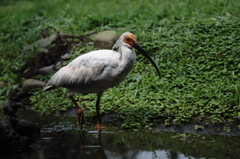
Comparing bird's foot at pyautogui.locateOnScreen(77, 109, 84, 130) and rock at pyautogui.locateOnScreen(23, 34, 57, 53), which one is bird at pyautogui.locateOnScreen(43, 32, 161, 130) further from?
rock at pyautogui.locateOnScreen(23, 34, 57, 53)

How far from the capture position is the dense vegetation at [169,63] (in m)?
5.22

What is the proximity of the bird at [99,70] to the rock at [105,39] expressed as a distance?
230 cm

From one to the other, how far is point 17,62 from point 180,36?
13.6 ft

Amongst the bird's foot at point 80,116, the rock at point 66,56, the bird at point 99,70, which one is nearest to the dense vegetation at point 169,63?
the rock at point 66,56

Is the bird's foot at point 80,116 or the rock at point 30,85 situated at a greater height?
the bird's foot at point 80,116

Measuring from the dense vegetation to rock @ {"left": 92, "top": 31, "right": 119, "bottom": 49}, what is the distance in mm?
267

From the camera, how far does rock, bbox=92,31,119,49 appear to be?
745 centimetres

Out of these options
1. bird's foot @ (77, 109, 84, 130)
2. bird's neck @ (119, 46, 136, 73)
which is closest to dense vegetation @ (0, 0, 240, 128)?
bird's foot @ (77, 109, 84, 130)

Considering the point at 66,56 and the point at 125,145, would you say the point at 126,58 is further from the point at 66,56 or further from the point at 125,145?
the point at 66,56

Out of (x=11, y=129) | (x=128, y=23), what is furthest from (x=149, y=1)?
(x=11, y=129)

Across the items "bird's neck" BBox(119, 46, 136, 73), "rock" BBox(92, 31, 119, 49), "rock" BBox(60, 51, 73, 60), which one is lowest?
"rock" BBox(60, 51, 73, 60)

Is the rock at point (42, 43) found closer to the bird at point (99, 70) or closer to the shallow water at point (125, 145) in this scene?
the bird at point (99, 70)

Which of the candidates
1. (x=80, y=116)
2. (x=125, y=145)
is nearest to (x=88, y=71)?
(x=80, y=116)

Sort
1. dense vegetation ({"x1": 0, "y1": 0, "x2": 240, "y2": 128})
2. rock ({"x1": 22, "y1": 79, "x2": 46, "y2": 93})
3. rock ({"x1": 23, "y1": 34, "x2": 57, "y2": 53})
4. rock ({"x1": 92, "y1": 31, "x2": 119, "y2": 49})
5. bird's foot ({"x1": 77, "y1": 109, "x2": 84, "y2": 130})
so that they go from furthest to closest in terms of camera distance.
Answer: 1. rock ({"x1": 23, "y1": 34, "x2": 57, "y2": 53})
2. rock ({"x1": 92, "y1": 31, "x2": 119, "y2": 49})
3. rock ({"x1": 22, "y1": 79, "x2": 46, "y2": 93})
4. dense vegetation ({"x1": 0, "y1": 0, "x2": 240, "y2": 128})
5. bird's foot ({"x1": 77, "y1": 109, "x2": 84, "y2": 130})
